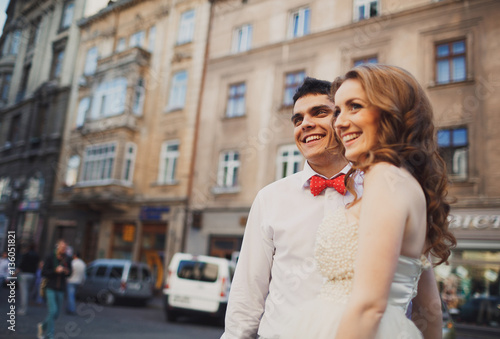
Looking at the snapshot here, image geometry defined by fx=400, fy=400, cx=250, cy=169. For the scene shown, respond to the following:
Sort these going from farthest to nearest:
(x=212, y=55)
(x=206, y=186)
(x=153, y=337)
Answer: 1. (x=212, y=55)
2. (x=206, y=186)
3. (x=153, y=337)

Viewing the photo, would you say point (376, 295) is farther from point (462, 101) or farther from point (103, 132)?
point (103, 132)

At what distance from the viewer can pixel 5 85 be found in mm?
5980

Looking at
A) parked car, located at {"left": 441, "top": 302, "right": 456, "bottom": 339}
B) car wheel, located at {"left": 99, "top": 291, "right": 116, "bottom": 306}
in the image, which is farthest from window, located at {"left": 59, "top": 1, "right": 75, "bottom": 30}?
parked car, located at {"left": 441, "top": 302, "right": 456, "bottom": 339}

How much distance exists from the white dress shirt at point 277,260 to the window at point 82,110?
928 inches

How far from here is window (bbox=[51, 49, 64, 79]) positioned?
25205 millimetres

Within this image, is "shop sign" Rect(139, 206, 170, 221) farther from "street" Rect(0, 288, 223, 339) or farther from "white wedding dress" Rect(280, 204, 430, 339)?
"white wedding dress" Rect(280, 204, 430, 339)

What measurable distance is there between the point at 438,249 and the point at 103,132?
21.8 m

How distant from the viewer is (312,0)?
16.9 meters

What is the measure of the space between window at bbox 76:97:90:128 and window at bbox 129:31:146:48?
425 centimetres

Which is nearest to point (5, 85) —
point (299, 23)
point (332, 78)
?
point (332, 78)

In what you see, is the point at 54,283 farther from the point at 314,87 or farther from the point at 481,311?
the point at 481,311

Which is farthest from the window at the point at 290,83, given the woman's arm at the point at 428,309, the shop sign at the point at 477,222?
the woman's arm at the point at 428,309

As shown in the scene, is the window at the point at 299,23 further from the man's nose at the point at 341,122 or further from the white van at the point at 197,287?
the man's nose at the point at 341,122

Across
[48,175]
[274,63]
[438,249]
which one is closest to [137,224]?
[48,175]
